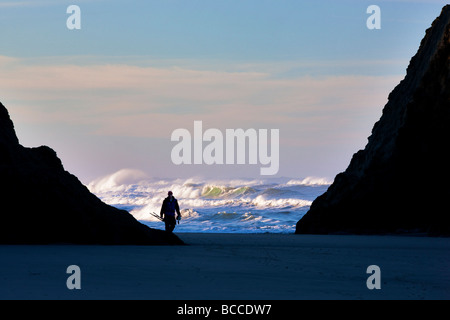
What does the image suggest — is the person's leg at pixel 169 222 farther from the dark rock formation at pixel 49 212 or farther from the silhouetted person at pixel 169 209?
the dark rock formation at pixel 49 212

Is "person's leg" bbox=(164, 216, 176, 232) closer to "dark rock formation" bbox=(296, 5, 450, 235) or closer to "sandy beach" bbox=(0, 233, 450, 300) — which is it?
"sandy beach" bbox=(0, 233, 450, 300)

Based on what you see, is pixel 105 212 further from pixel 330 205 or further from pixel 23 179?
pixel 330 205

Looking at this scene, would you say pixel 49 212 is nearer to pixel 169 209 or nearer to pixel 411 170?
A: pixel 169 209

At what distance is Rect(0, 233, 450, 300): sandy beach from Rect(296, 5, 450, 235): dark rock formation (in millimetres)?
15154

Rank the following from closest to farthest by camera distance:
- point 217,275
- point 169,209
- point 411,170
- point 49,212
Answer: point 217,275
point 49,212
point 169,209
point 411,170

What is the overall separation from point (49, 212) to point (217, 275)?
9.25 meters

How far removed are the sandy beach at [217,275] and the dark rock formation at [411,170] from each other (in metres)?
15.2

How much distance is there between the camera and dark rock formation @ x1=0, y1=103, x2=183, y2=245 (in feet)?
61.2

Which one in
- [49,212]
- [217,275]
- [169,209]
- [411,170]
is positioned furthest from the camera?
[411,170]

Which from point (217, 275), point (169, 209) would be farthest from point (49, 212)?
point (217, 275)

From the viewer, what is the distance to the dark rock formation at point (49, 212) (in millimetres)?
18656

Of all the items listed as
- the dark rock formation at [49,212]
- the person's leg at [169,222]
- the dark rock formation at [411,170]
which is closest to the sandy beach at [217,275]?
the dark rock formation at [49,212]

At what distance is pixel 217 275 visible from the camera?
35.1 feet

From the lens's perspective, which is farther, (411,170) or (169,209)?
(411,170)
